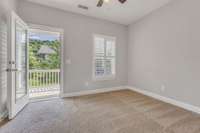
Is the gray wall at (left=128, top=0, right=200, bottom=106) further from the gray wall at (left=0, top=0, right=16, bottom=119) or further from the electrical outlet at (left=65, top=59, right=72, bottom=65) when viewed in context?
the gray wall at (left=0, top=0, right=16, bottom=119)

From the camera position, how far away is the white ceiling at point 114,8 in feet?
10.3

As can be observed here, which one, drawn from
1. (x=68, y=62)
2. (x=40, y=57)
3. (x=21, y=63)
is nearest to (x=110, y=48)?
(x=68, y=62)

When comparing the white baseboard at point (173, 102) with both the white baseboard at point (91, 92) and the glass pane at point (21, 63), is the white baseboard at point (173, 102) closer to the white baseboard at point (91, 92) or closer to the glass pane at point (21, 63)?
the white baseboard at point (91, 92)

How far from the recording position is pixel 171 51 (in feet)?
10.3

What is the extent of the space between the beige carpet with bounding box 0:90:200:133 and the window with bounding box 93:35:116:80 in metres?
1.34

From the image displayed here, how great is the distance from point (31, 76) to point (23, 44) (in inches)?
61.9

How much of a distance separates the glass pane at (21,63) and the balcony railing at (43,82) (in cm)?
117

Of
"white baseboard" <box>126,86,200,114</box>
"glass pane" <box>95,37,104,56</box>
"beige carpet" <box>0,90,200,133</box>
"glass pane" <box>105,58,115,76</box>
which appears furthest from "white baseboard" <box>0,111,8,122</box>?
"white baseboard" <box>126,86,200,114</box>

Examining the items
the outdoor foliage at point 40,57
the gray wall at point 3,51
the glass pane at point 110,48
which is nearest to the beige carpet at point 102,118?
the gray wall at point 3,51

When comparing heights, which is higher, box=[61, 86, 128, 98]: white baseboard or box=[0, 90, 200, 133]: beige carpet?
box=[61, 86, 128, 98]: white baseboard

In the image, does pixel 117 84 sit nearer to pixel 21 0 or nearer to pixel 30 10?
pixel 30 10

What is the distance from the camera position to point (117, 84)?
4586 mm

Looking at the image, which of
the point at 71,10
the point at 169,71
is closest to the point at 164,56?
the point at 169,71

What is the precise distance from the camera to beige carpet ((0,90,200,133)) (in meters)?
1.93
